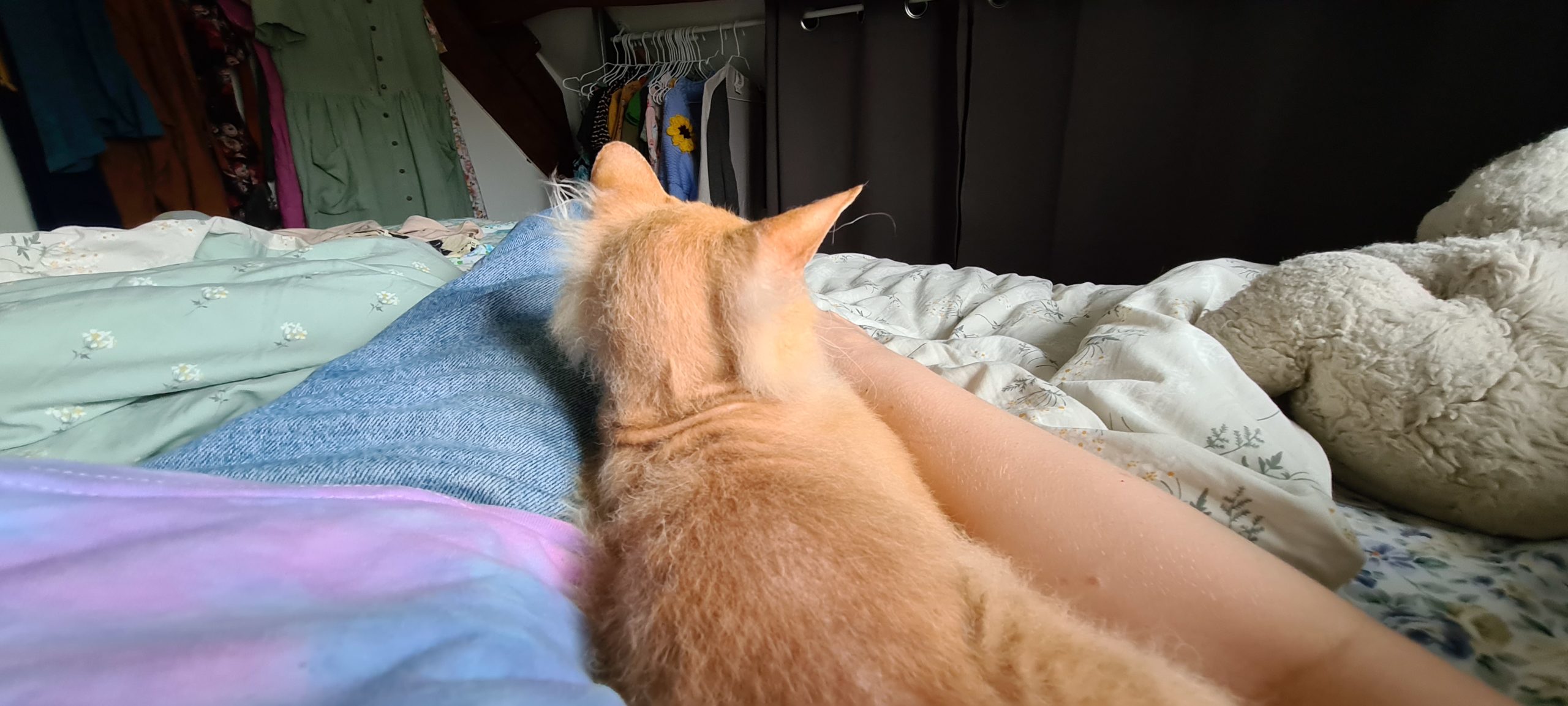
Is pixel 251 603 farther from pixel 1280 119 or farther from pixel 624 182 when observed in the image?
pixel 1280 119

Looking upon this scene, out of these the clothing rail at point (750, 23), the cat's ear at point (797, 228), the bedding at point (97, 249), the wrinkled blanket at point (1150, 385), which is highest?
the clothing rail at point (750, 23)

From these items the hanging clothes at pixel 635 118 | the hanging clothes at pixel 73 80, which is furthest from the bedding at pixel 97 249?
the hanging clothes at pixel 635 118

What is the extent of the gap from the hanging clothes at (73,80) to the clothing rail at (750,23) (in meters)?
1.67

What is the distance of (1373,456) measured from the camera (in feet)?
1.83

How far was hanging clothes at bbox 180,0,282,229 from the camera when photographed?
1.94m

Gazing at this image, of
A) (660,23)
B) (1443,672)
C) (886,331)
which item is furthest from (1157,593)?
(660,23)

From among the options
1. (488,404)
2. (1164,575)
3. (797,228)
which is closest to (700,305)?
(797,228)

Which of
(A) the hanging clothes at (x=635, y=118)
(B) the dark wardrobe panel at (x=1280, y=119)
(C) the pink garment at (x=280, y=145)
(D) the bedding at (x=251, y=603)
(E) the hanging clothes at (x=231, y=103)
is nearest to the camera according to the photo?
(D) the bedding at (x=251, y=603)

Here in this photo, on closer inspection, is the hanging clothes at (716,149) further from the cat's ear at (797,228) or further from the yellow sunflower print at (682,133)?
the cat's ear at (797,228)

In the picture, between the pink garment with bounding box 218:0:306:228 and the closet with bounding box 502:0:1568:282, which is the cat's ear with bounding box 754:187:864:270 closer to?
the closet with bounding box 502:0:1568:282

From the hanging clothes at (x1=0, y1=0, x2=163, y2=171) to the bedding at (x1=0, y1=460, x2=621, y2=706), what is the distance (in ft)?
7.57

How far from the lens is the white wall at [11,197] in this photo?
1635 mm

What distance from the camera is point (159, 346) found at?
57 centimetres

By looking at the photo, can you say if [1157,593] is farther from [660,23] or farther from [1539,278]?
[660,23]
